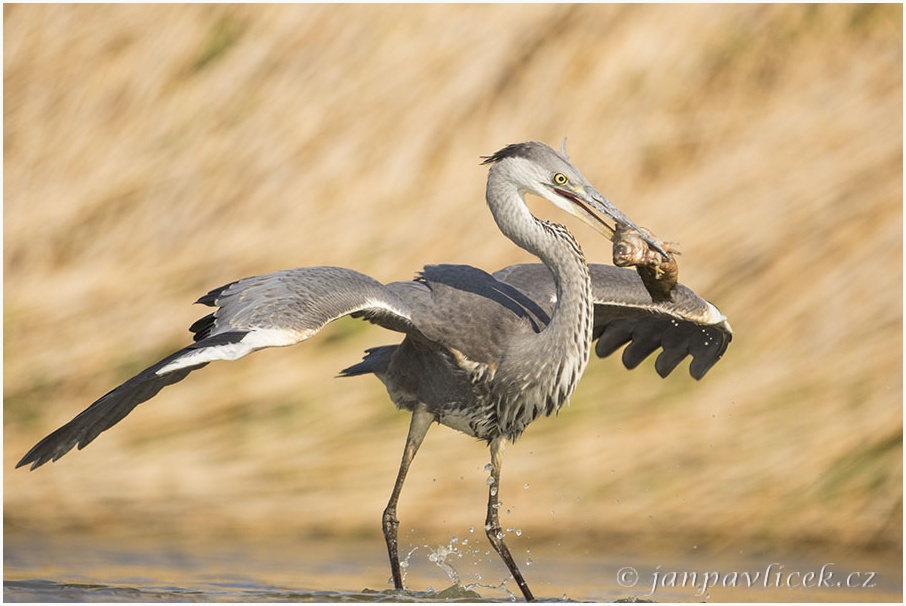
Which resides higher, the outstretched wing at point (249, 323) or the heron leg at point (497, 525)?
the outstretched wing at point (249, 323)

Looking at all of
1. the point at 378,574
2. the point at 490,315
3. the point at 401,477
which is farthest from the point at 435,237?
the point at 490,315

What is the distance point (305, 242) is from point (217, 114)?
6.42 feet

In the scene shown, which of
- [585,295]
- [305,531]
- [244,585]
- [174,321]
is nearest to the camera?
[585,295]

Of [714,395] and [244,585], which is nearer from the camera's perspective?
[244,585]

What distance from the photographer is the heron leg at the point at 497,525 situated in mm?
9078

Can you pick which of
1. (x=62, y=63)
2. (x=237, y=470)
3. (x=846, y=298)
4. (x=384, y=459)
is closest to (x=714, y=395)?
(x=846, y=298)

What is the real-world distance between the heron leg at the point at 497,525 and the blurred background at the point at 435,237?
6.12 ft

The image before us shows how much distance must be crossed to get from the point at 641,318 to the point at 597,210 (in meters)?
1.76

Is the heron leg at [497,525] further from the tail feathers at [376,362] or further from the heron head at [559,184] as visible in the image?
the heron head at [559,184]

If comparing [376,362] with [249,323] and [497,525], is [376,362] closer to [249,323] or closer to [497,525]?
[497,525]

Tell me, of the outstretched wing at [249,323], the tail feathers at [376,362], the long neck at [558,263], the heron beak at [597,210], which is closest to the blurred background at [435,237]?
the tail feathers at [376,362]

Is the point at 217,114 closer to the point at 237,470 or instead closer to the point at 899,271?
the point at 237,470

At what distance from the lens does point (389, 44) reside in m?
14.9

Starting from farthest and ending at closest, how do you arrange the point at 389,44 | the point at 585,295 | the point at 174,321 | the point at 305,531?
1. the point at 389,44
2. the point at 174,321
3. the point at 305,531
4. the point at 585,295
